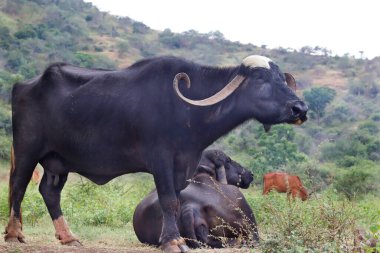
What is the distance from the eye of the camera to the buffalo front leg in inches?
286

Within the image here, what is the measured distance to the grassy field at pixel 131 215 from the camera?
623 cm

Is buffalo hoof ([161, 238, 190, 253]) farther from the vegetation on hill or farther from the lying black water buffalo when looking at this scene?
the vegetation on hill

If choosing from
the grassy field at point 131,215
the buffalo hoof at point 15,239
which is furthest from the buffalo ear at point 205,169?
the buffalo hoof at point 15,239

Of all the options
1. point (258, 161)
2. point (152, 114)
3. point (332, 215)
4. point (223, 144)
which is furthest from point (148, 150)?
point (223, 144)

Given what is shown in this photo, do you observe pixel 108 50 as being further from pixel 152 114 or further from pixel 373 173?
pixel 152 114

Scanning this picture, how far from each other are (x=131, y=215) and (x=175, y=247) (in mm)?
5027

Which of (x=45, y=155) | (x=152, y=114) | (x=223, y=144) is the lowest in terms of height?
(x=223, y=144)

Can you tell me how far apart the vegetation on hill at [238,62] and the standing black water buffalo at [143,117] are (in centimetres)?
132

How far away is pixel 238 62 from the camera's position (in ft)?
197

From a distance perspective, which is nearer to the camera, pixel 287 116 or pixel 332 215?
pixel 332 215

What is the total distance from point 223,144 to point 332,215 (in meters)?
23.1

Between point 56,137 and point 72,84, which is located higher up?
point 72,84

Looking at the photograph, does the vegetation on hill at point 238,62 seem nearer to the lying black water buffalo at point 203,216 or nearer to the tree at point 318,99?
the tree at point 318,99

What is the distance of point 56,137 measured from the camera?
8.05 metres
